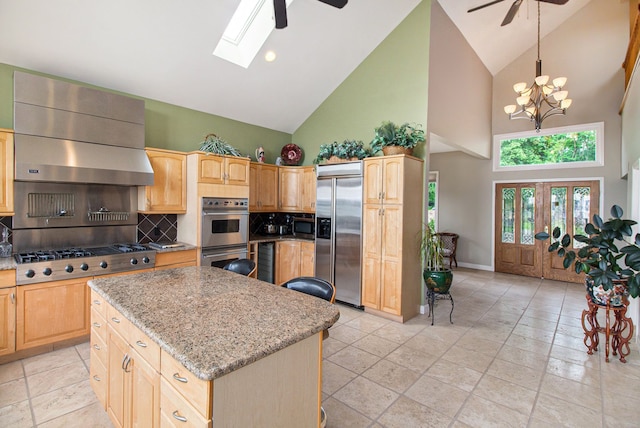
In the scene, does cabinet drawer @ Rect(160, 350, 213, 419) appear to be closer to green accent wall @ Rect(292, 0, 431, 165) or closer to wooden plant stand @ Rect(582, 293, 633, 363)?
wooden plant stand @ Rect(582, 293, 633, 363)

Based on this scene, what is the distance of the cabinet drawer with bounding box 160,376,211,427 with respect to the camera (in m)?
1.17

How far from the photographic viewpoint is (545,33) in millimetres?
6082

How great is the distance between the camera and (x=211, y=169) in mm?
4156

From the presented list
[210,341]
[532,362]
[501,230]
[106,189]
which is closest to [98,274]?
[106,189]

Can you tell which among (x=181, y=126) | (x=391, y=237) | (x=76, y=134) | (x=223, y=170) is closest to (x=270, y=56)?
(x=181, y=126)

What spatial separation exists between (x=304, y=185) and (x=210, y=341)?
168 inches

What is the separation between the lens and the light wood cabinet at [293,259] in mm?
4977

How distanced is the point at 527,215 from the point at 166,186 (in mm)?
6881

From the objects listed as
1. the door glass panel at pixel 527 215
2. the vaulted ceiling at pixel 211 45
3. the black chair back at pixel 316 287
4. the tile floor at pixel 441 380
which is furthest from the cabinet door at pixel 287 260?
the door glass panel at pixel 527 215

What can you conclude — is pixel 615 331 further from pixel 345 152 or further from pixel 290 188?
pixel 290 188

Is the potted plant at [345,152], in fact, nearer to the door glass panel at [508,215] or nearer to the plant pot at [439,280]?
the plant pot at [439,280]

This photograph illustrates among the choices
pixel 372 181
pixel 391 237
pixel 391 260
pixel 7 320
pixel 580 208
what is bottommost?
pixel 7 320

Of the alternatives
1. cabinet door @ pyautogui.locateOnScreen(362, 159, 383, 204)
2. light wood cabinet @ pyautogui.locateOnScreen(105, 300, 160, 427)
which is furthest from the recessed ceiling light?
light wood cabinet @ pyautogui.locateOnScreen(105, 300, 160, 427)

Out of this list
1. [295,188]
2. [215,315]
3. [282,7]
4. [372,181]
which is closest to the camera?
[215,315]
